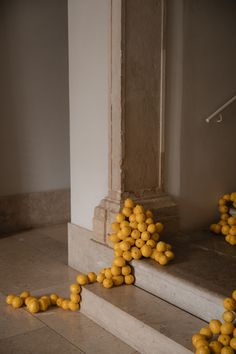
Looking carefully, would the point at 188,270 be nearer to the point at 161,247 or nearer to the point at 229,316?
the point at 161,247

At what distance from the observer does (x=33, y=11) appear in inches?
218

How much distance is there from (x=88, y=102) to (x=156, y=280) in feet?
5.37

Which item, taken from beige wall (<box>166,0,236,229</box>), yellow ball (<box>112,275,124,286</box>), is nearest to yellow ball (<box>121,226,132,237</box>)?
yellow ball (<box>112,275,124,286</box>)

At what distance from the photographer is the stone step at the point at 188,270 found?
9.70ft

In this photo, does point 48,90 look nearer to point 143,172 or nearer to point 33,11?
point 33,11

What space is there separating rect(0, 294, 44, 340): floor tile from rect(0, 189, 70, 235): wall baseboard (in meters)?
2.18

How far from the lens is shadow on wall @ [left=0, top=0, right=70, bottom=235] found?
546 cm

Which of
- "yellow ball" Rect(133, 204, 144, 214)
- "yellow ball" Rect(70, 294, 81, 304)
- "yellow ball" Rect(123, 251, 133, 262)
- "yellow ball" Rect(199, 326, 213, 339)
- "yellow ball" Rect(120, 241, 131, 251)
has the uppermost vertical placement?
"yellow ball" Rect(133, 204, 144, 214)

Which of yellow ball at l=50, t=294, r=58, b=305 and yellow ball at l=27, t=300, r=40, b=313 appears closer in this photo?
yellow ball at l=27, t=300, r=40, b=313

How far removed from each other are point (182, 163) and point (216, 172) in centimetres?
46

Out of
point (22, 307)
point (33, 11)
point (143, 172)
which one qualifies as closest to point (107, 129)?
point (143, 172)

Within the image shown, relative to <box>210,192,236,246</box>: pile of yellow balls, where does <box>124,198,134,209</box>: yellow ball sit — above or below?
above

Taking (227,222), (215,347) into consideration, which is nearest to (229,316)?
(215,347)

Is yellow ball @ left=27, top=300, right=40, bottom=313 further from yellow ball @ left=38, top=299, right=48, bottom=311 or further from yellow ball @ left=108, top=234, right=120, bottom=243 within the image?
yellow ball @ left=108, top=234, right=120, bottom=243
